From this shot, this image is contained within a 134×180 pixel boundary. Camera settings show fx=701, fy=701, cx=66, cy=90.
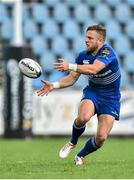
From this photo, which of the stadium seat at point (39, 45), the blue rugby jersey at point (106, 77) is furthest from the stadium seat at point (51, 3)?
the blue rugby jersey at point (106, 77)

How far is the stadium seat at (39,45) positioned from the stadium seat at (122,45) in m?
2.44

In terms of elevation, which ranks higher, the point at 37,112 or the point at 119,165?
the point at 119,165

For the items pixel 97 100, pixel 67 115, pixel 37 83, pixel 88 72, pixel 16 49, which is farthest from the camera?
pixel 37 83

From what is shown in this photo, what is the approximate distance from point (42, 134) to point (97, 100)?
1107 centimetres

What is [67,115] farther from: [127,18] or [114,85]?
[114,85]

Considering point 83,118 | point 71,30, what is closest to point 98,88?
point 83,118

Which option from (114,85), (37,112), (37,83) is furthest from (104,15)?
(114,85)

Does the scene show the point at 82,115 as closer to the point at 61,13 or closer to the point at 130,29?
the point at 130,29

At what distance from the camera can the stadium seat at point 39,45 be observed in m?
23.5

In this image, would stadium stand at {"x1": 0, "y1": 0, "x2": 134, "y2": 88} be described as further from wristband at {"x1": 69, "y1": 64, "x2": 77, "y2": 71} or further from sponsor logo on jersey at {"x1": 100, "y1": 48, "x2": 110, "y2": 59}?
wristband at {"x1": 69, "y1": 64, "x2": 77, "y2": 71}

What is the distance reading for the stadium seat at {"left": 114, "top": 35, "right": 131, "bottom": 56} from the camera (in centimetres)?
2359

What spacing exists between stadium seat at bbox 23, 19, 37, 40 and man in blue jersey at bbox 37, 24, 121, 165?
14516 mm

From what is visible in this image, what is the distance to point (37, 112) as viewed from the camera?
65.5 feet

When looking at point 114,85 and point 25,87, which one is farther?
point 25,87
